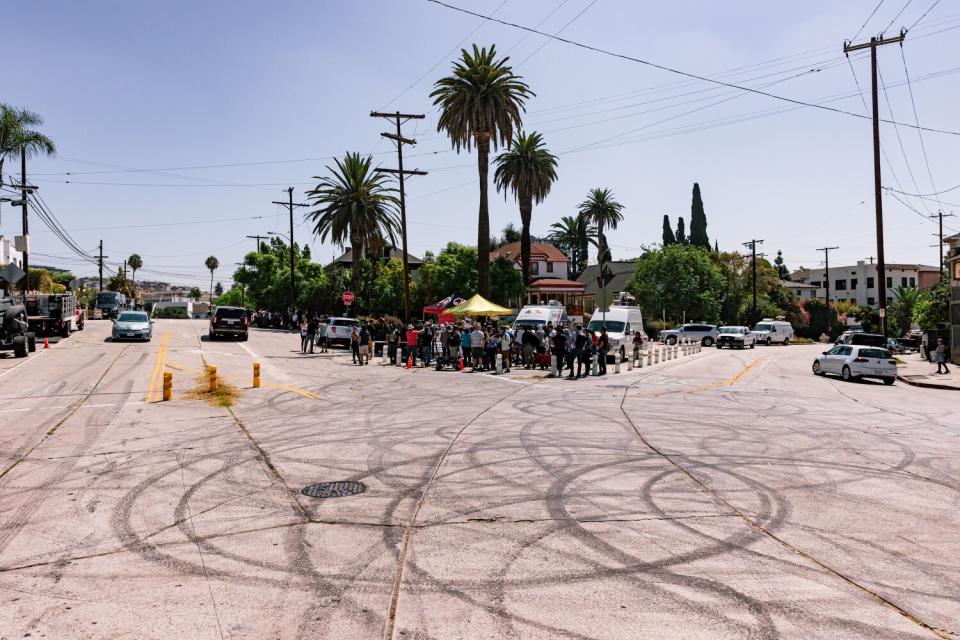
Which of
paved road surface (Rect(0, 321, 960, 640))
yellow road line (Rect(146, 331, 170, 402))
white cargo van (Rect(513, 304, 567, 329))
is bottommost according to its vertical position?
paved road surface (Rect(0, 321, 960, 640))

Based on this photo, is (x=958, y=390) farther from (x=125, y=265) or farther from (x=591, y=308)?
(x=125, y=265)

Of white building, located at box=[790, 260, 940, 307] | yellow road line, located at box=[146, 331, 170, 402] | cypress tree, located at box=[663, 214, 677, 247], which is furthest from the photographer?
cypress tree, located at box=[663, 214, 677, 247]

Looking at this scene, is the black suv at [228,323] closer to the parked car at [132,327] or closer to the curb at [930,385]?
the parked car at [132,327]

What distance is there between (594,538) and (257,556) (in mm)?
3070

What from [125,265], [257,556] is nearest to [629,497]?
[257,556]

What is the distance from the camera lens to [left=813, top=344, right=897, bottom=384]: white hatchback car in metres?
25.2

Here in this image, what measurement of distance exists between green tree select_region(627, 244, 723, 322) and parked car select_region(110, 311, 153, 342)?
4421 cm

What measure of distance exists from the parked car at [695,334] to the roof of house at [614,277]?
29.3 metres

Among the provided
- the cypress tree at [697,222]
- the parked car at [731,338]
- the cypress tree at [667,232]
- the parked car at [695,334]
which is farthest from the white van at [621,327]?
the cypress tree at [667,232]

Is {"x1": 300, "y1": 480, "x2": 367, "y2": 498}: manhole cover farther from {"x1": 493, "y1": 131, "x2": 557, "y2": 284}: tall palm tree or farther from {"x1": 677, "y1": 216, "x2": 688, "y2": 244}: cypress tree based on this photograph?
{"x1": 677, "y1": 216, "x2": 688, "y2": 244}: cypress tree

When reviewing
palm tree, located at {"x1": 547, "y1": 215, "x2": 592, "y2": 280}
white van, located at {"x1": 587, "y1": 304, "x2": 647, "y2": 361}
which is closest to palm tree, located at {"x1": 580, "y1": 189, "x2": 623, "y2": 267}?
palm tree, located at {"x1": 547, "y1": 215, "x2": 592, "y2": 280}

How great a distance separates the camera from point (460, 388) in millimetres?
19234

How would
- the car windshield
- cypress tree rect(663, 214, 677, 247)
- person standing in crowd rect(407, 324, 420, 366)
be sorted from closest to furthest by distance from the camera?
person standing in crowd rect(407, 324, 420, 366), the car windshield, cypress tree rect(663, 214, 677, 247)

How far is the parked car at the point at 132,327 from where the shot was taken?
35.0 metres
